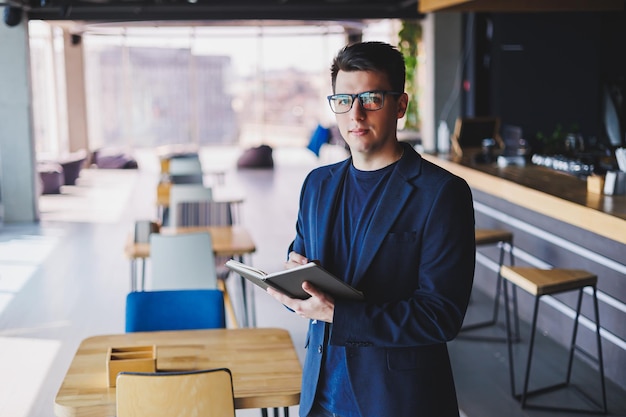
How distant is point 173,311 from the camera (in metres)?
3.79

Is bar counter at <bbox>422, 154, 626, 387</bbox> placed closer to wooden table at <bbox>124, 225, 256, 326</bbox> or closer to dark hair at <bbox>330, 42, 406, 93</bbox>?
wooden table at <bbox>124, 225, 256, 326</bbox>

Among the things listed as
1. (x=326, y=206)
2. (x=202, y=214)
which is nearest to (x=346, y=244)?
(x=326, y=206)

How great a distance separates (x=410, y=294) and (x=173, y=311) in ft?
6.12

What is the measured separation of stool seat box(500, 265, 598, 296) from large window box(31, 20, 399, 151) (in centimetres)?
1596

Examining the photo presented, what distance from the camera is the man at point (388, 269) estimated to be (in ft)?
6.97

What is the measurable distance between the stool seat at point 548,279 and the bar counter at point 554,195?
288mm

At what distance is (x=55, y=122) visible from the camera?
722 inches

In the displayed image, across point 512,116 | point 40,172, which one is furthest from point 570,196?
point 40,172

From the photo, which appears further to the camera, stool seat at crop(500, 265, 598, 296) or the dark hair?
stool seat at crop(500, 265, 598, 296)

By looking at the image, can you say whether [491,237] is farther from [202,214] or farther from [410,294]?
[410,294]

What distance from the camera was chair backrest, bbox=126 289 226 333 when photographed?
3.77 meters

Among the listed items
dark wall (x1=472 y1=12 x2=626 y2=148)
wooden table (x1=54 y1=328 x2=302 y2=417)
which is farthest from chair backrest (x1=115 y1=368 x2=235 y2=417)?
dark wall (x1=472 y1=12 x2=626 y2=148)

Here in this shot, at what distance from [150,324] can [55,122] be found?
15639 mm

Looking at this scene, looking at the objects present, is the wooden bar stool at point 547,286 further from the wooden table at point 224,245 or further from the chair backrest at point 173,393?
the chair backrest at point 173,393
